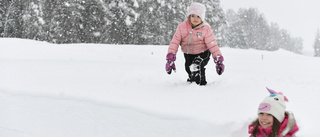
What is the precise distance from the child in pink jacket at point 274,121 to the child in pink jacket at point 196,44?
5.40 feet

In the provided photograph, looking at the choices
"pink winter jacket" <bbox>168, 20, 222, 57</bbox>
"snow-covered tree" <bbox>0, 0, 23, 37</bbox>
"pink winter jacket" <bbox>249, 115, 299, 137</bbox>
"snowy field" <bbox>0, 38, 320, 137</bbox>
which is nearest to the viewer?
"pink winter jacket" <bbox>249, 115, 299, 137</bbox>

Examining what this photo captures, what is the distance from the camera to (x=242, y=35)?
1658 inches

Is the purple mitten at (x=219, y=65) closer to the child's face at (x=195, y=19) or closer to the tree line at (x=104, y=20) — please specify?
the child's face at (x=195, y=19)

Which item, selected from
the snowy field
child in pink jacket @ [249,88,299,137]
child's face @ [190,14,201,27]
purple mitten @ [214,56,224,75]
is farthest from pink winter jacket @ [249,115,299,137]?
child's face @ [190,14,201,27]

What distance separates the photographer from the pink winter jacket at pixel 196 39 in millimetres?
4305

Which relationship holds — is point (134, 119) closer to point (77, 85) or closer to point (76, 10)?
point (77, 85)

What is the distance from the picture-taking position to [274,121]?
2.51 meters

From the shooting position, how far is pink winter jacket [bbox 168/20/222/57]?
430 cm

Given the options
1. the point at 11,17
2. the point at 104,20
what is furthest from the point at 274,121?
the point at 11,17

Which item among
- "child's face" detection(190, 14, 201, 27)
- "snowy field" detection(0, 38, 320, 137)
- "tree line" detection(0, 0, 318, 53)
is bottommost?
"snowy field" detection(0, 38, 320, 137)

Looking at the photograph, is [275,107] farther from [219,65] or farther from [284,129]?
[219,65]

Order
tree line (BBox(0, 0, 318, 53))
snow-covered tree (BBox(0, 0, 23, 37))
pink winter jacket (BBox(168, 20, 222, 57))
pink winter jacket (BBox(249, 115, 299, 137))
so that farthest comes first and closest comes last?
1. snow-covered tree (BBox(0, 0, 23, 37))
2. tree line (BBox(0, 0, 318, 53))
3. pink winter jacket (BBox(168, 20, 222, 57))
4. pink winter jacket (BBox(249, 115, 299, 137))

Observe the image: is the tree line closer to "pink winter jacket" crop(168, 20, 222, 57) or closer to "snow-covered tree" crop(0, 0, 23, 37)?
"snow-covered tree" crop(0, 0, 23, 37)

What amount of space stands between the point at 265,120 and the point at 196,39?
6.77ft
